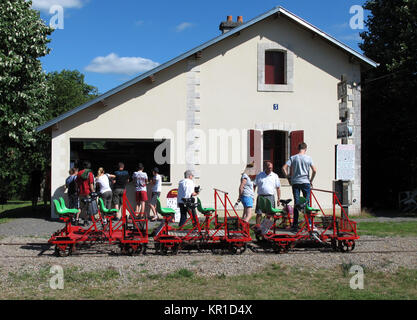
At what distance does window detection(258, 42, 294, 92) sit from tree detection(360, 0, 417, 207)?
4.40 metres

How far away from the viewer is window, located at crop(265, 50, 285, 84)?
625 inches

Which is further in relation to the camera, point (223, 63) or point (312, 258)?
point (223, 63)

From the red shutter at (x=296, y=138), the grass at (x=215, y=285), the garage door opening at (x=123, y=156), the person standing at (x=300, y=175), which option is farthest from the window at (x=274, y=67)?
the grass at (x=215, y=285)

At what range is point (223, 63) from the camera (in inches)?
608

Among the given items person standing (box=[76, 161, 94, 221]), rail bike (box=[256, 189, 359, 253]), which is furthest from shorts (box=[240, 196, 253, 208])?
person standing (box=[76, 161, 94, 221])

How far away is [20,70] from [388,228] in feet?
42.6

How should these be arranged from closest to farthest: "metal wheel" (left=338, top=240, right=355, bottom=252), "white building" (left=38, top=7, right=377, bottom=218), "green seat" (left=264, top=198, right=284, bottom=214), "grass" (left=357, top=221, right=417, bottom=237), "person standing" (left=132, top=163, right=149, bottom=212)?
"metal wheel" (left=338, top=240, right=355, bottom=252) → "green seat" (left=264, top=198, right=284, bottom=214) → "grass" (left=357, top=221, right=417, bottom=237) → "person standing" (left=132, top=163, right=149, bottom=212) → "white building" (left=38, top=7, right=377, bottom=218)

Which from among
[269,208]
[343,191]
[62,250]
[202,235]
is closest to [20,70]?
[62,250]

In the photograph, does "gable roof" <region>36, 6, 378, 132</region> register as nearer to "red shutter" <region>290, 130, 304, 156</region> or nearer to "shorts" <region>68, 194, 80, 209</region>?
"shorts" <region>68, 194, 80, 209</region>

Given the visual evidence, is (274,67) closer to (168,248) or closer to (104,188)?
(104,188)

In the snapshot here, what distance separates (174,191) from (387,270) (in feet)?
26.1
